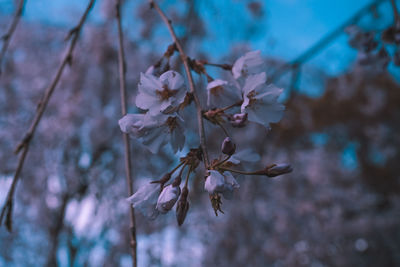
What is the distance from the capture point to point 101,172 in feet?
18.6

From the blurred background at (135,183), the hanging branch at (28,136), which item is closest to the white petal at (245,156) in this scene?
the hanging branch at (28,136)

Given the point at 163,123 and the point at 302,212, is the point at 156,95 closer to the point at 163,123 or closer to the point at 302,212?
the point at 163,123

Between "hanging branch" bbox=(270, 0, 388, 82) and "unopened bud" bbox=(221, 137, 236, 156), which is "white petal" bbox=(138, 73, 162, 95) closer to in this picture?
"unopened bud" bbox=(221, 137, 236, 156)

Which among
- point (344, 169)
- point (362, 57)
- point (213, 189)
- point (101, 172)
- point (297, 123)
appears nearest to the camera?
point (213, 189)

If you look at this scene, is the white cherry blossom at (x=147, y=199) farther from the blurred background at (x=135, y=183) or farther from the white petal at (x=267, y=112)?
the blurred background at (x=135, y=183)

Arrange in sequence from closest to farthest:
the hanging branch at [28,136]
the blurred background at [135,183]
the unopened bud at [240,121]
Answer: the unopened bud at [240,121]
the hanging branch at [28,136]
the blurred background at [135,183]

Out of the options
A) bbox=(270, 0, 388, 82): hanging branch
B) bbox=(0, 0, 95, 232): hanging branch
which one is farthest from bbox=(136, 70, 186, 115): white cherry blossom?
bbox=(270, 0, 388, 82): hanging branch

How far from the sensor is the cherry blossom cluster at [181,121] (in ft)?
2.30

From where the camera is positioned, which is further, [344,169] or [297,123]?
[297,123]

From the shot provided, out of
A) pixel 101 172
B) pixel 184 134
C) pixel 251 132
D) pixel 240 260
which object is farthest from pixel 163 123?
pixel 251 132

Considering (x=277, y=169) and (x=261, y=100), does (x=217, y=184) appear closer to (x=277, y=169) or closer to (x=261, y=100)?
(x=277, y=169)

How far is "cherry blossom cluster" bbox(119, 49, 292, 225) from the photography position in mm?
702

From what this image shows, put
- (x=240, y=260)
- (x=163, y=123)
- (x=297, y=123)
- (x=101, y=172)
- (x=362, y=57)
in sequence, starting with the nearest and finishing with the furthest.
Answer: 1. (x=163, y=123)
2. (x=362, y=57)
3. (x=101, y=172)
4. (x=240, y=260)
5. (x=297, y=123)

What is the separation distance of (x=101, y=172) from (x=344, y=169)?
6379 millimetres
